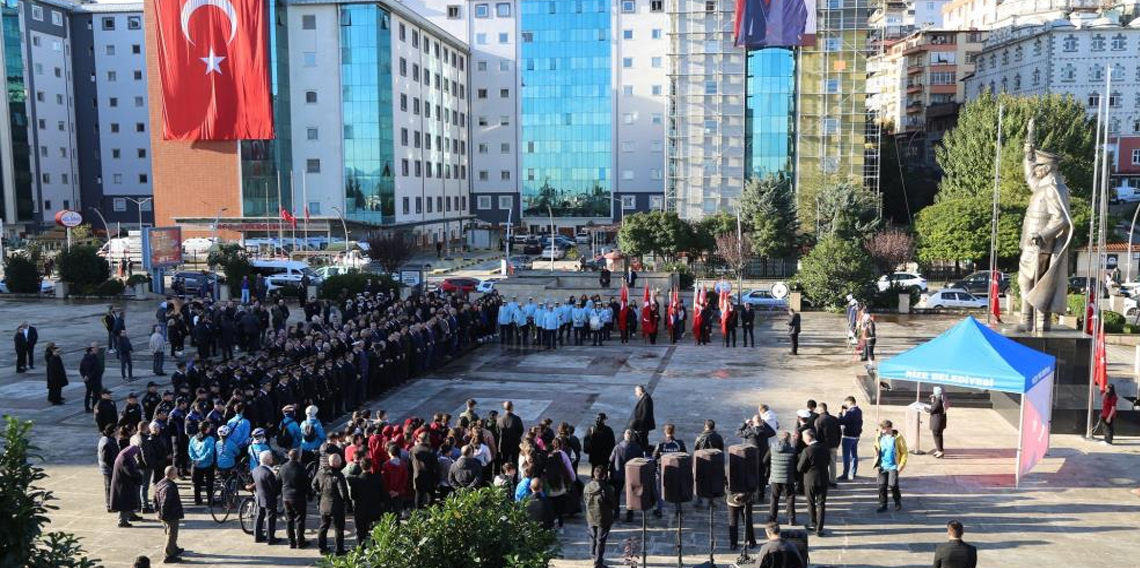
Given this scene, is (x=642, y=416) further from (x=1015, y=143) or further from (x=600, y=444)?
(x=1015, y=143)

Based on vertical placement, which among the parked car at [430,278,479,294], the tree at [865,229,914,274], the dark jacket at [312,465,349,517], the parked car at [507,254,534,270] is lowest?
the parked car at [507,254,534,270]

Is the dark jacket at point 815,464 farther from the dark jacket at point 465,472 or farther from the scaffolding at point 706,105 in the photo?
the scaffolding at point 706,105

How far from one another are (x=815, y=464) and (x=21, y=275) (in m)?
39.5

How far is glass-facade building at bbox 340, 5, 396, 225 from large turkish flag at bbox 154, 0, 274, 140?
5657 mm

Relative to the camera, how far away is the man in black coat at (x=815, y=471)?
11672 mm

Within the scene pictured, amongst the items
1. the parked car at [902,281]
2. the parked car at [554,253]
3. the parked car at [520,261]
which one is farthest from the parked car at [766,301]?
the parked car at [554,253]

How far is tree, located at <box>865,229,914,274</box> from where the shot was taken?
38281 mm

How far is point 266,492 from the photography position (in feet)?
37.8

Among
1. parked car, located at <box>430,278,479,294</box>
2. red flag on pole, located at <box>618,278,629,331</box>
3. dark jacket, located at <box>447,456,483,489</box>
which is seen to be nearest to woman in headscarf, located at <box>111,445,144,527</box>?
dark jacket, located at <box>447,456,483,489</box>

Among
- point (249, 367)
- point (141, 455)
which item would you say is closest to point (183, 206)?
point (249, 367)

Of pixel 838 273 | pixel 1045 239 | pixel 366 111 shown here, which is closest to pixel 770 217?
pixel 838 273

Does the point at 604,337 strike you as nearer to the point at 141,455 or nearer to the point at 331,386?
the point at 331,386

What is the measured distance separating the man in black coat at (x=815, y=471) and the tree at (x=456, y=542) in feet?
21.7

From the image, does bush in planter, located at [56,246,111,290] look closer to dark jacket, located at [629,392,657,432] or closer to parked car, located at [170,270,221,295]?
parked car, located at [170,270,221,295]
